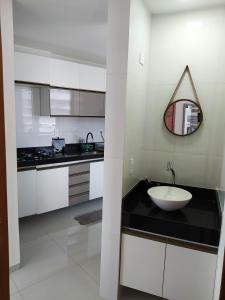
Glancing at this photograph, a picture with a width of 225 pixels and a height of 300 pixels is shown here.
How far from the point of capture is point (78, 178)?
3.65m

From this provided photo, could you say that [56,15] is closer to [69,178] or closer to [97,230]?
[69,178]

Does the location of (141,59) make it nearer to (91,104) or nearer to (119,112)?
(119,112)

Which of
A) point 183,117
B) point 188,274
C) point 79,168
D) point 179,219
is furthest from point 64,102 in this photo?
point 188,274

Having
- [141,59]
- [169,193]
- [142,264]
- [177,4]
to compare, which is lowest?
[142,264]

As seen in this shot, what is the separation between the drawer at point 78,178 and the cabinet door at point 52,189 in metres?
0.08

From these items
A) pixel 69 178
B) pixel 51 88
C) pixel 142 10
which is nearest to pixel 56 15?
pixel 142 10

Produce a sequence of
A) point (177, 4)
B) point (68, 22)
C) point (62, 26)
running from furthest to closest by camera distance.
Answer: point (62, 26) < point (68, 22) < point (177, 4)

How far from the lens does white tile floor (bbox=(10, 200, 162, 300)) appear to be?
2.03 metres

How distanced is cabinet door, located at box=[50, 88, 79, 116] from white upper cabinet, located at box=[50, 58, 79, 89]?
101 mm

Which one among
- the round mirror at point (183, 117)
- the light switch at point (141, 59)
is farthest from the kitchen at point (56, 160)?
the round mirror at point (183, 117)

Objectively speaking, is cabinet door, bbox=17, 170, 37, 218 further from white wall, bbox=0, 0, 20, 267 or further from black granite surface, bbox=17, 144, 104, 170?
white wall, bbox=0, 0, 20, 267

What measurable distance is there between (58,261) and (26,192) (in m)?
0.98

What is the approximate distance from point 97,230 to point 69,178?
0.88m

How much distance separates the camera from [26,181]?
296 centimetres
